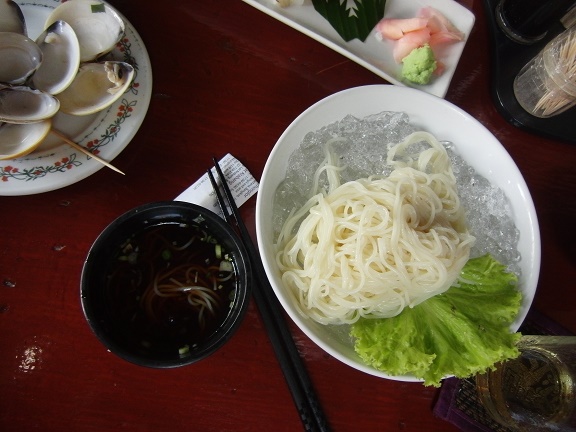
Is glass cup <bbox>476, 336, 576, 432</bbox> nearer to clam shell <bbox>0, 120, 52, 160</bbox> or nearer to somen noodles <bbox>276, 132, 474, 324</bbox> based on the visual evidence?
somen noodles <bbox>276, 132, 474, 324</bbox>

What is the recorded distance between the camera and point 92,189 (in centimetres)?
143

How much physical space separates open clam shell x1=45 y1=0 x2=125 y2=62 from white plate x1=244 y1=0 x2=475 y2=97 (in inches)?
16.3

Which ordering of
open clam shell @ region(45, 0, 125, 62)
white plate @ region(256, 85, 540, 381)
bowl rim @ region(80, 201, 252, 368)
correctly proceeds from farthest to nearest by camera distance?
open clam shell @ region(45, 0, 125, 62) → white plate @ region(256, 85, 540, 381) → bowl rim @ region(80, 201, 252, 368)

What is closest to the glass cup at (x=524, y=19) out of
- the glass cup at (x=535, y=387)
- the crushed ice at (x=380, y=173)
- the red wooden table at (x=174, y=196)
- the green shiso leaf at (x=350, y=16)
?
the red wooden table at (x=174, y=196)

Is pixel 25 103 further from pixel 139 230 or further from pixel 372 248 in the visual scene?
pixel 372 248

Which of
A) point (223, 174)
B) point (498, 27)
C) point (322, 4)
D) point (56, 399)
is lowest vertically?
point (56, 399)

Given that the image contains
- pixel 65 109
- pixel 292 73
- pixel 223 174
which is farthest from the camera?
pixel 292 73

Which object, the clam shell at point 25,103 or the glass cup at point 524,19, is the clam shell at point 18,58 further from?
the glass cup at point 524,19

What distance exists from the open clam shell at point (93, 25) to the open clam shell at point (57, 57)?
3cm

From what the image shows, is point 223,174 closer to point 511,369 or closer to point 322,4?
point 322,4

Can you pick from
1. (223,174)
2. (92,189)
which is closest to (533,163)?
(223,174)

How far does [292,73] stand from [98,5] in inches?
22.4

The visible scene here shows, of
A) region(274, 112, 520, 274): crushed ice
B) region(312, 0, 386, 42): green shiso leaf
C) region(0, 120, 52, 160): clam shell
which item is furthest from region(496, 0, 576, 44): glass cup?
region(0, 120, 52, 160): clam shell

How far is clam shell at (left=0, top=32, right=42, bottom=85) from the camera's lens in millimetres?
1308
